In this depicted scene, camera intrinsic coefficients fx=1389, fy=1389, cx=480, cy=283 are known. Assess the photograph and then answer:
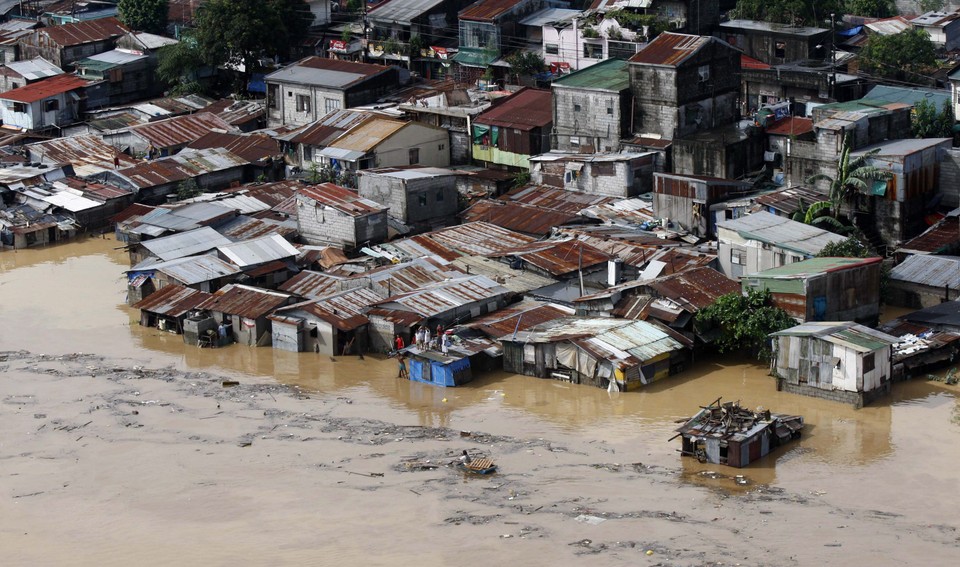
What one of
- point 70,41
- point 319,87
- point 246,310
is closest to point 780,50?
point 319,87

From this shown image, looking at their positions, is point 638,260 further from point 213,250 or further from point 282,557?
point 282,557

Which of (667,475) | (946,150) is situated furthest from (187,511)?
(946,150)

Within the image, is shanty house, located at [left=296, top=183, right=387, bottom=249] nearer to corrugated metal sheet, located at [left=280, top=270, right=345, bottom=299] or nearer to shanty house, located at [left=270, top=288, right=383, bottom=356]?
corrugated metal sheet, located at [left=280, top=270, right=345, bottom=299]

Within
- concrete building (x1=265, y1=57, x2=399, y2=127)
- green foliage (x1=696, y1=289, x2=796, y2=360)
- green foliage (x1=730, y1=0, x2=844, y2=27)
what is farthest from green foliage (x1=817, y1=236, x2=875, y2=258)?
concrete building (x1=265, y1=57, x2=399, y2=127)

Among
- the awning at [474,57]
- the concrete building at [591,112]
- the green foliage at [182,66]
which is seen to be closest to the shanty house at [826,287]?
the concrete building at [591,112]

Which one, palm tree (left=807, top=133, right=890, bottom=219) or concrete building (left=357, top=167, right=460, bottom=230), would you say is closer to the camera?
palm tree (left=807, top=133, right=890, bottom=219)

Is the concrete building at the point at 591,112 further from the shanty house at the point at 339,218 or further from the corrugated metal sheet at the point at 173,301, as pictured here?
the corrugated metal sheet at the point at 173,301
